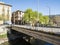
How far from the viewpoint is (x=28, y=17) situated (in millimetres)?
101312

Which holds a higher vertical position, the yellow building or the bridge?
the yellow building

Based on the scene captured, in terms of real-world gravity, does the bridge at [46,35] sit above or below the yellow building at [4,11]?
below

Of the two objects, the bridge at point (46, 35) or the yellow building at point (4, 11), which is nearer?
the bridge at point (46, 35)

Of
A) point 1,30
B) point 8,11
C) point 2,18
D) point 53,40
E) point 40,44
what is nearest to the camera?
point 53,40

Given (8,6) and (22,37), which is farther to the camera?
(8,6)

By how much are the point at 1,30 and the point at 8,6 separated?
153ft

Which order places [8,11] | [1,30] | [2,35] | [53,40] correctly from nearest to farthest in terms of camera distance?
[53,40]
[2,35]
[1,30]
[8,11]

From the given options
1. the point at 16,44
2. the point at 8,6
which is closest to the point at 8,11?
the point at 8,6

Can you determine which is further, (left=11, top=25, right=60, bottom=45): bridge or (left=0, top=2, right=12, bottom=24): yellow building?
(left=0, top=2, right=12, bottom=24): yellow building

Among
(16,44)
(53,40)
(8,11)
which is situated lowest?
(16,44)

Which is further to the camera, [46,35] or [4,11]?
[4,11]

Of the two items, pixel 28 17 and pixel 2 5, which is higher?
pixel 2 5

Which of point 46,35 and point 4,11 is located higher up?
point 4,11

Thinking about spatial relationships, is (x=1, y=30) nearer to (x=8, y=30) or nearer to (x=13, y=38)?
(x=8, y=30)
